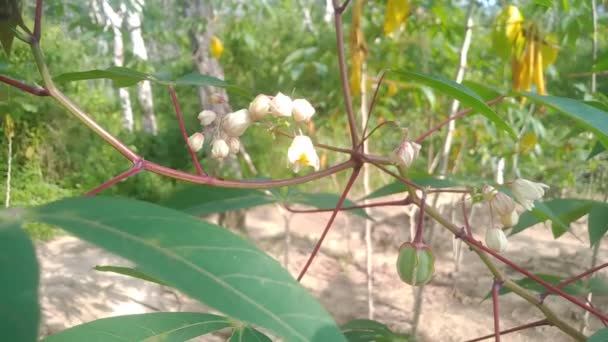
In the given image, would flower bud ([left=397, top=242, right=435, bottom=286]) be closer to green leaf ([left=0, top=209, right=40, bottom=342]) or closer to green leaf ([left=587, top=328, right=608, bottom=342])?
green leaf ([left=587, top=328, right=608, bottom=342])

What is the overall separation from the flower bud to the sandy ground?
37.9 inches

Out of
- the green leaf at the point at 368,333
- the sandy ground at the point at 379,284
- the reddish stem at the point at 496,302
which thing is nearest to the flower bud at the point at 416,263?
the reddish stem at the point at 496,302

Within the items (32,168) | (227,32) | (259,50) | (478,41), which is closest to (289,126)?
(32,168)

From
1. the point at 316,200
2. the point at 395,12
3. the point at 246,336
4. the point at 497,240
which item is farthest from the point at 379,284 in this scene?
the point at 246,336

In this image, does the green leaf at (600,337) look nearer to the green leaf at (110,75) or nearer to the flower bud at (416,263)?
the flower bud at (416,263)

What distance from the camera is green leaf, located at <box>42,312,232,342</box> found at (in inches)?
15.4

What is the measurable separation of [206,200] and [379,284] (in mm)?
1525

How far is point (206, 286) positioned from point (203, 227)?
0.05m

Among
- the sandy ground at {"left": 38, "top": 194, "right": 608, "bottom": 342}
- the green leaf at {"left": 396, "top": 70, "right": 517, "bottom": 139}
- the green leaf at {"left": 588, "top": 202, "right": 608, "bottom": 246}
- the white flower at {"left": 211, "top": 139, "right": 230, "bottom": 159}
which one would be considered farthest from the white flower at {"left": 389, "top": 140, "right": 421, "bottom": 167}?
the sandy ground at {"left": 38, "top": 194, "right": 608, "bottom": 342}

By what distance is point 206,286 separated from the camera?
0.24 m

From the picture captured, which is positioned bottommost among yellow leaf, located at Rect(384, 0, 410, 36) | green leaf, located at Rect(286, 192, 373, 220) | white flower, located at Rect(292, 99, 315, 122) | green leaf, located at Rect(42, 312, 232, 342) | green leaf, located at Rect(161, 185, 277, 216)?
green leaf, located at Rect(42, 312, 232, 342)

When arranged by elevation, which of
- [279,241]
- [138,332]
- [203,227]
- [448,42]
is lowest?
[279,241]

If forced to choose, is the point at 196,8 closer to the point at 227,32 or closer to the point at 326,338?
the point at 227,32

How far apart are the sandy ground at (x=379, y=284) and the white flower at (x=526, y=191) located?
0.92m
